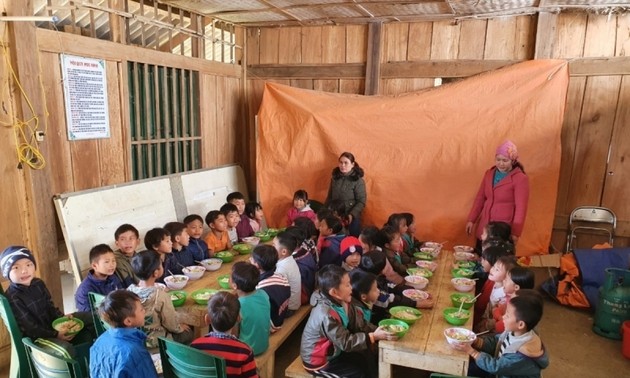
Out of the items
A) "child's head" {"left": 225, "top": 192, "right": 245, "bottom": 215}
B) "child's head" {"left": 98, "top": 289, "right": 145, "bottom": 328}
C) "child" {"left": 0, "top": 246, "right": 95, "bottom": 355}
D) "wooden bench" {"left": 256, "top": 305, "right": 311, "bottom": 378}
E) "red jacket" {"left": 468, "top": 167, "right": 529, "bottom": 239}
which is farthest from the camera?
"child's head" {"left": 225, "top": 192, "right": 245, "bottom": 215}

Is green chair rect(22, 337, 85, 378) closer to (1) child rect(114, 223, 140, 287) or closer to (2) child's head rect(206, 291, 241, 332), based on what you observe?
(2) child's head rect(206, 291, 241, 332)

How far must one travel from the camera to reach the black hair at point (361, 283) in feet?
9.43

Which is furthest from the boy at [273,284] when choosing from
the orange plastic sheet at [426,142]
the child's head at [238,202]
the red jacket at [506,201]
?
the orange plastic sheet at [426,142]

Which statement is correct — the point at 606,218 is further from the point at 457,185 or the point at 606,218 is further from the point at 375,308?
the point at 375,308

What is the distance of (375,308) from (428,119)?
9.84 ft

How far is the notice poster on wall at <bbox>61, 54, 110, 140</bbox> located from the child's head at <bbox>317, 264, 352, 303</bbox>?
114 inches

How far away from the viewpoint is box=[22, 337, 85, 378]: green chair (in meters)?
2.05

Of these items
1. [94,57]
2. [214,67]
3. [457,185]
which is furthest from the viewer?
[214,67]

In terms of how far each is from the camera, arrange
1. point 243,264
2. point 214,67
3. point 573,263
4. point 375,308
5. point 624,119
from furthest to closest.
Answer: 1. point 214,67
2. point 624,119
3. point 573,263
4. point 375,308
5. point 243,264

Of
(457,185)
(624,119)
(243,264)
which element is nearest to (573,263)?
(457,185)

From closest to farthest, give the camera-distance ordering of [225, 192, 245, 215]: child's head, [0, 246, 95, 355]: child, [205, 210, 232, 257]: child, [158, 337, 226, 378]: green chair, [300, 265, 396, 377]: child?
[158, 337, 226, 378]: green chair → [300, 265, 396, 377]: child → [0, 246, 95, 355]: child → [205, 210, 232, 257]: child → [225, 192, 245, 215]: child's head

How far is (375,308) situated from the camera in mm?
3230

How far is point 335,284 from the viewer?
2600 mm

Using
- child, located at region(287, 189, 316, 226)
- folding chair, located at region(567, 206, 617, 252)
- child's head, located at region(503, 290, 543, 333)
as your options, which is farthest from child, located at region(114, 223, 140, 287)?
folding chair, located at region(567, 206, 617, 252)
